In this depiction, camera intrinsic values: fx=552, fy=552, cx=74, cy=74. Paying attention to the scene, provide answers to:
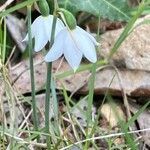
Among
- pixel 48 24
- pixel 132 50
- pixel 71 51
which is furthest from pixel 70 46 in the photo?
pixel 132 50

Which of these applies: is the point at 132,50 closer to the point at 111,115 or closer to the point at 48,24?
the point at 111,115

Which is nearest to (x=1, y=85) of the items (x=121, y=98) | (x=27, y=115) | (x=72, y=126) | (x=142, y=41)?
(x=27, y=115)

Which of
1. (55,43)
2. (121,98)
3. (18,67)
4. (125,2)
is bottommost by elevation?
(121,98)

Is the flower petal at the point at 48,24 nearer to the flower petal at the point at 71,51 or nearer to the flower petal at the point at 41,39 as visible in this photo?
the flower petal at the point at 41,39

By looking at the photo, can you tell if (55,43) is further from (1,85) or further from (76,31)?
(1,85)

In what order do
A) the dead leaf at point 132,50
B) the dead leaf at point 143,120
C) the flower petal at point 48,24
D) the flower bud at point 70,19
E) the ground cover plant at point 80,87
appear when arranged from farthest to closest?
the dead leaf at point 132,50
the dead leaf at point 143,120
the ground cover plant at point 80,87
the flower petal at point 48,24
the flower bud at point 70,19

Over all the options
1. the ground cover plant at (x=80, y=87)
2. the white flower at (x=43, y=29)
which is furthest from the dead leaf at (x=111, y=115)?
the white flower at (x=43, y=29)

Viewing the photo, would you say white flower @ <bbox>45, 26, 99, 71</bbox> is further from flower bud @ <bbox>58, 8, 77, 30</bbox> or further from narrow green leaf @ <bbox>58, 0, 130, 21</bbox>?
narrow green leaf @ <bbox>58, 0, 130, 21</bbox>
